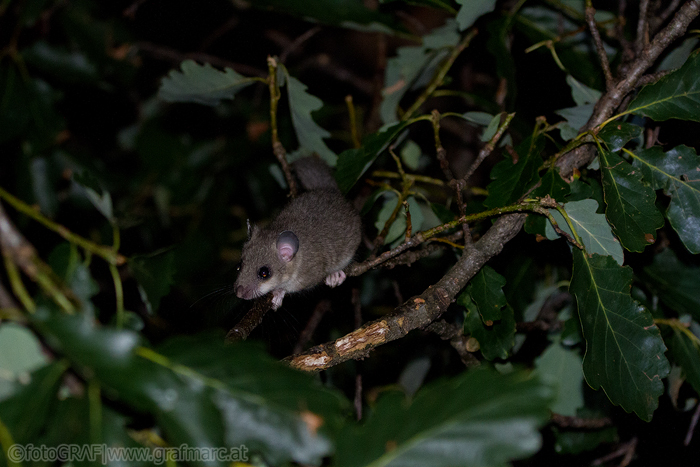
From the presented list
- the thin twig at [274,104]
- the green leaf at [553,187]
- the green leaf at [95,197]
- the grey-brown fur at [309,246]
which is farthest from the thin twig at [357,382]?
the green leaf at [95,197]

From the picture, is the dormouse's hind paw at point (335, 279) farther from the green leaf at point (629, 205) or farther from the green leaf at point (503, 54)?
the green leaf at point (629, 205)

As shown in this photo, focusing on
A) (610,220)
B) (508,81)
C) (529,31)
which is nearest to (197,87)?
(508,81)

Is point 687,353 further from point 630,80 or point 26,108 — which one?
point 26,108

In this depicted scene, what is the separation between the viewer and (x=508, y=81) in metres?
3.08

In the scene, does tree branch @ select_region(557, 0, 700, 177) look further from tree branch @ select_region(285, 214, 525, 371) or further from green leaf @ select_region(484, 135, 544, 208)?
tree branch @ select_region(285, 214, 525, 371)

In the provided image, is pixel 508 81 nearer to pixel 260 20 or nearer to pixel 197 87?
pixel 197 87

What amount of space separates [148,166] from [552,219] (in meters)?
3.92

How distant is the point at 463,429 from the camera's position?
1.26 meters

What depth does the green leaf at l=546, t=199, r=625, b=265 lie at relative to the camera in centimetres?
224

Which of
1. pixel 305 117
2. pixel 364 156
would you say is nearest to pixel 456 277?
pixel 364 156

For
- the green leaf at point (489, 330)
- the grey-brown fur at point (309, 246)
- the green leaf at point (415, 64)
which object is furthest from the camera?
the grey-brown fur at point (309, 246)

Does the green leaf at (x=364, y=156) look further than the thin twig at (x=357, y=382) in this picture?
No

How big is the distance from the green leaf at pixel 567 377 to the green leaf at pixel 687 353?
54 cm

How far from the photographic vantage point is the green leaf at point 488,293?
7.73 ft
